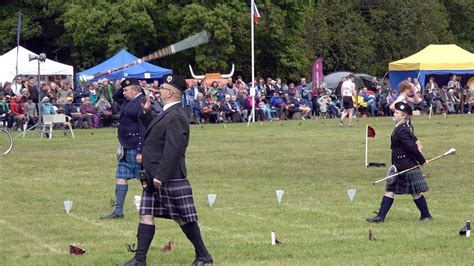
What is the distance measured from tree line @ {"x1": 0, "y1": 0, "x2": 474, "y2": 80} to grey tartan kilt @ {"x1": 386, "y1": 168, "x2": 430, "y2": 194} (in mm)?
33137

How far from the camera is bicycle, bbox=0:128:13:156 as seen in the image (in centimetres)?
2291

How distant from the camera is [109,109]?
34.2 metres

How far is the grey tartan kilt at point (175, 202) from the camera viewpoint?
910 centimetres

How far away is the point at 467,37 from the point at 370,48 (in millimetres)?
12971

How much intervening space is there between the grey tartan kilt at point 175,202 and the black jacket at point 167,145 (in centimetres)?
9

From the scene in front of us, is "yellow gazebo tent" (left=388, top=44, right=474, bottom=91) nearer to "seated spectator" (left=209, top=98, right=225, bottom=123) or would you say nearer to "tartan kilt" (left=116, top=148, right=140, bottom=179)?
"seated spectator" (left=209, top=98, right=225, bottom=123)

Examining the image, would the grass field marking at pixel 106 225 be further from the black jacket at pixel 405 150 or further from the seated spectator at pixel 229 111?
the seated spectator at pixel 229 111

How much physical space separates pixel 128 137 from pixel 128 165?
33 centimetres

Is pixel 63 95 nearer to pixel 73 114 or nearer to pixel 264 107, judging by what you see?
pixel 73 114

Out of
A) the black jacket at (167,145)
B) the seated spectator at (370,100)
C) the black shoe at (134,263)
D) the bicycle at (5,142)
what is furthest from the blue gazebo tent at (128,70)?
the black shoe at (134,263)

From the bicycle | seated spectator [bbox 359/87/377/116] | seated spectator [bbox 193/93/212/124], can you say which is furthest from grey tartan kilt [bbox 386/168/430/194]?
seated spectator [bbox 359/87/377/116]

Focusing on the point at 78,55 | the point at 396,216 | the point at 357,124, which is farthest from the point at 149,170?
the point at 78,55

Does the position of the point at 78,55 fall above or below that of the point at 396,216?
above

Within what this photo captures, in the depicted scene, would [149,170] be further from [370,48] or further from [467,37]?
[467,37]
